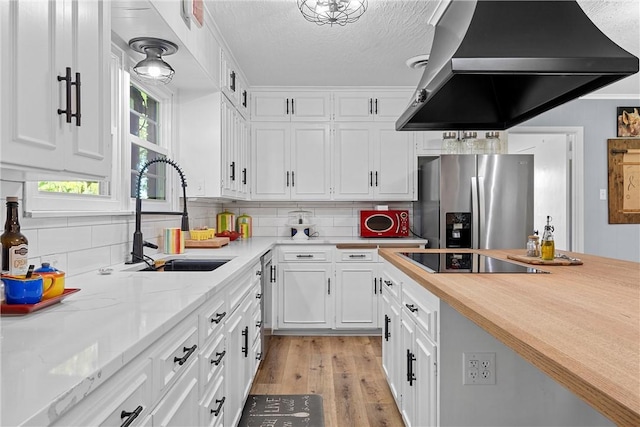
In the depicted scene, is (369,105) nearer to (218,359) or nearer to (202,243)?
(202,243)

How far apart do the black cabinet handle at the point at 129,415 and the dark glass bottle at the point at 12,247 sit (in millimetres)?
634

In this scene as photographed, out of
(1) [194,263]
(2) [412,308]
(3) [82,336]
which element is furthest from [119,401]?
(1) [194,263]

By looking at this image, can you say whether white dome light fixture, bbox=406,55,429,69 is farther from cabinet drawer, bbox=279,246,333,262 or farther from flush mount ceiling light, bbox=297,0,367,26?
cabinet drawer, bbox=279,246,333,262

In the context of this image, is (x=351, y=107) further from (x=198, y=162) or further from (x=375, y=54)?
(x=198, y=162)

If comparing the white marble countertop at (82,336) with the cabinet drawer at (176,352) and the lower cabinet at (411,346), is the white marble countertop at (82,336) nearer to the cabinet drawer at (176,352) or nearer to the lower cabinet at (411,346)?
the cabinet drawer at (176,352)

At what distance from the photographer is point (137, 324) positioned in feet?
3.44

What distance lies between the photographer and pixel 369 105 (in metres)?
4.32

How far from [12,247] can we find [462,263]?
5.97 feet

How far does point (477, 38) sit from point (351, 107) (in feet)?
8.49

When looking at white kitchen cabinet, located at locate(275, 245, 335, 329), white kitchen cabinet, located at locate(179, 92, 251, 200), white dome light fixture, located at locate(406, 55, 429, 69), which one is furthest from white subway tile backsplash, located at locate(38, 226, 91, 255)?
white dome light fixture, located at locate(406, 55, 429, 69)

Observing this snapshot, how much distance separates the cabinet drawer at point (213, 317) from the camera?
150 cm

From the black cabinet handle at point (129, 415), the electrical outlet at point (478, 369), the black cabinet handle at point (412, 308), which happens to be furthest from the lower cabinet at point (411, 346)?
the black cabinet handle at point (129, 415)

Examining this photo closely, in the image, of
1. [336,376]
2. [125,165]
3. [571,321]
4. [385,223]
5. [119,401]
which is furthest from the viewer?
[385,223]

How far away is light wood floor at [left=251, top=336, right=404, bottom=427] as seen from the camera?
2445 millimetres
